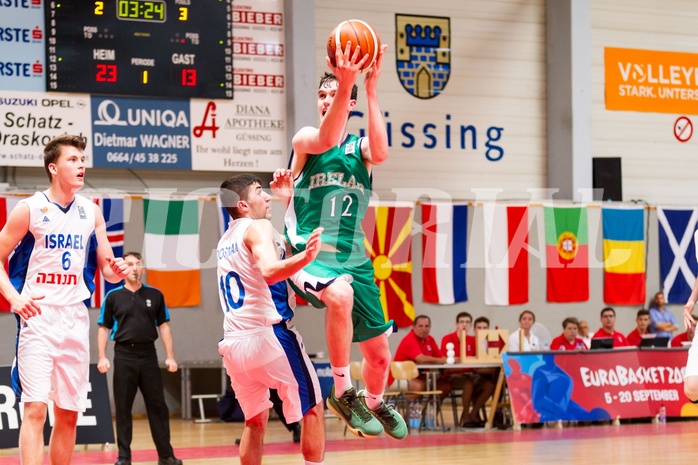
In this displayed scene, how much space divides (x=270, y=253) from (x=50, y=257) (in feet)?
4.98

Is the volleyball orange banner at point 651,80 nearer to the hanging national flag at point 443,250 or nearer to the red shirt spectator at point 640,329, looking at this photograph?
A: the hanging national flag at point 443,250

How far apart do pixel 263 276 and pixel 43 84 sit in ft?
37.8

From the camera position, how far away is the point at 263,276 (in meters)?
6.15

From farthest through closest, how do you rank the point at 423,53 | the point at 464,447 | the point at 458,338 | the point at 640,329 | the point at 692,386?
the point at 423,53, the point at 640,329, the point at 458,338, the point at 464,447, the point at 692,386

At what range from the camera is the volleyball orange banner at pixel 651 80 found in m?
20.9

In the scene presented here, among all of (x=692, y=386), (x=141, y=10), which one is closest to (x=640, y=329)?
(x=692, y=386)

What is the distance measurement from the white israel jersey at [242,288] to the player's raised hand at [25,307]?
1.23m

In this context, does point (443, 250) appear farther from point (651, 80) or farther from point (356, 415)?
point (356, 415)

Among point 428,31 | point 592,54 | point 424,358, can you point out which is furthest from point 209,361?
point 592,54

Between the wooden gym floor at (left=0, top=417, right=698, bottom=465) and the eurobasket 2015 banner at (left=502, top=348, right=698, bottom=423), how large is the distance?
25 centimetres

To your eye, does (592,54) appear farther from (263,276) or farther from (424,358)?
(263,276)

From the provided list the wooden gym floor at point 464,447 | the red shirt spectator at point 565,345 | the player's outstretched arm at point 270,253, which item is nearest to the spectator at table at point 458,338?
the wooden gym floor at point 464,447

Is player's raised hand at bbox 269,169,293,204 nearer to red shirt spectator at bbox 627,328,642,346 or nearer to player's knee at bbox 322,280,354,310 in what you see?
player's knee at bbox 322,280,354,310

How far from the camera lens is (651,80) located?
21.2 metres
